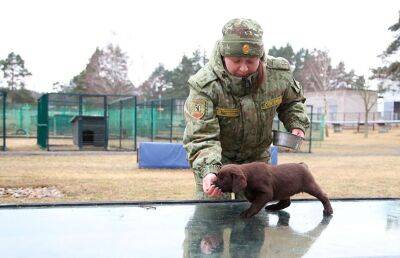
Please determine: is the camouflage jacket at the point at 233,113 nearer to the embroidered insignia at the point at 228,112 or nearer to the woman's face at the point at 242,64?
the embroidered insignia at the point at 228,112

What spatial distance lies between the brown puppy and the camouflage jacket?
20cm

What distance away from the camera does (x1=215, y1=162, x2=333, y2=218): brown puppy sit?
2205 millimetres

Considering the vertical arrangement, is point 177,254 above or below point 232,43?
below

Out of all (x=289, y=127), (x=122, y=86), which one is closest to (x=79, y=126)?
(x=289, y=127)

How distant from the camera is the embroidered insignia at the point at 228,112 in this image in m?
2.77

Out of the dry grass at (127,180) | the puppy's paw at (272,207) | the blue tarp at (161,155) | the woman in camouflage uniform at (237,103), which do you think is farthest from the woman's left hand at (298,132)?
the blue tarp at (161,155)

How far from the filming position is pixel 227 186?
2203 millimetres

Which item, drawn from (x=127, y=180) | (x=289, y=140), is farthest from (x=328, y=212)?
(x=127, y=180)

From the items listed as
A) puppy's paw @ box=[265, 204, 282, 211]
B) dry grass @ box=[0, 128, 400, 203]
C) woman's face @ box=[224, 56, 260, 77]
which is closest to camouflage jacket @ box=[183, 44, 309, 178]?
woman's face @ box=[224, 56, 260, 77]

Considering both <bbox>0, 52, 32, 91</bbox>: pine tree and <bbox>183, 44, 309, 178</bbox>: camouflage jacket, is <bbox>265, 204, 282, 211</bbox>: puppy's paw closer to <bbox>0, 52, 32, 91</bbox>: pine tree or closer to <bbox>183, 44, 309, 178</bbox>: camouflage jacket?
<bbox>183, 44, 309, 178</bbox>: camouflage jacket

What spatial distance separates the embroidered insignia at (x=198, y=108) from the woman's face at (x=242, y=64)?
0.23 meters

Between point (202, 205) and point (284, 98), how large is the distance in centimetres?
77

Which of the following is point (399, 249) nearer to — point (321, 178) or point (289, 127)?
point (289, 127)

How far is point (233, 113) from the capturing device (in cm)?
280
